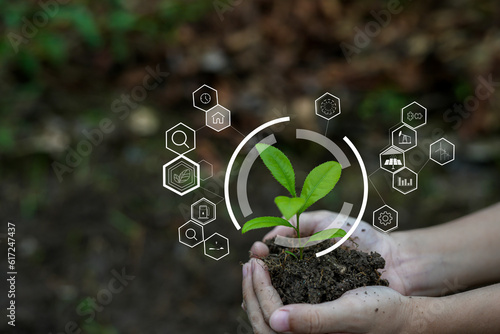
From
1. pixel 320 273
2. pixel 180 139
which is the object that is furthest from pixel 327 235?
pixel 180 139

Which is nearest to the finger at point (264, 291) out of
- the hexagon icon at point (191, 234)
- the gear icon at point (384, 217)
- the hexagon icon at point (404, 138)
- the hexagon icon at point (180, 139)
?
the hexagon icon at point (191, 234)

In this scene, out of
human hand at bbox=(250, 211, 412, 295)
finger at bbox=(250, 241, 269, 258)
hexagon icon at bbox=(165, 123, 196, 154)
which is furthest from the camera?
hexagon icon at bbox=(165, 123, 196, 154)

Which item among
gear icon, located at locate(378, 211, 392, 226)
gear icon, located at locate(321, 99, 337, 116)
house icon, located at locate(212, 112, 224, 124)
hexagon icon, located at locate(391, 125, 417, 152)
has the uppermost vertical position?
gear icon, located at locate(321, 99, 337, 116)

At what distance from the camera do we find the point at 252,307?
1.31 meters

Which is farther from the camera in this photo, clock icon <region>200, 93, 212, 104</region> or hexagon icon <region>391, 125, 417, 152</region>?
clock icon <region>200, 93, 212, 104</region>

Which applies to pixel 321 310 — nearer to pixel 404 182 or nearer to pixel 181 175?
pixel 181 175

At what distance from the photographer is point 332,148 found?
3.05 metres

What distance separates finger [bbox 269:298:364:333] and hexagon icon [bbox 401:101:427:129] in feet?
7.03

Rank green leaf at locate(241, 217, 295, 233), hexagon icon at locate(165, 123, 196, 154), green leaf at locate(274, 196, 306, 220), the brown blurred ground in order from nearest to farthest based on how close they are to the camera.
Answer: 1. green leaf at locate(274, 196, 306, 220)
2. green leaf at locate(241, 217, 295, 233)
3. the brown blurred ground
4. hexagon icon at locate(165, 123, 196, 154)

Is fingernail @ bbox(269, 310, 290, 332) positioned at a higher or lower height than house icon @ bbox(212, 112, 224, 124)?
lower

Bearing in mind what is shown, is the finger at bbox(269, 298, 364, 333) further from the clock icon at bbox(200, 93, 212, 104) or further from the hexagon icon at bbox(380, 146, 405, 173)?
the clock icon at bbox(200, 93, 212, 104)

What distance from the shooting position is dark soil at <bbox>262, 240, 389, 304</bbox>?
1.28m

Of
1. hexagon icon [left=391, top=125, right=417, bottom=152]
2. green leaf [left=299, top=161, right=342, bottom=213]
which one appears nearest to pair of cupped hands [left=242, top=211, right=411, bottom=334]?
green leaf [left=299, top=161, right=342, bottom=213]

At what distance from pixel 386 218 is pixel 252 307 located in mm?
1588
